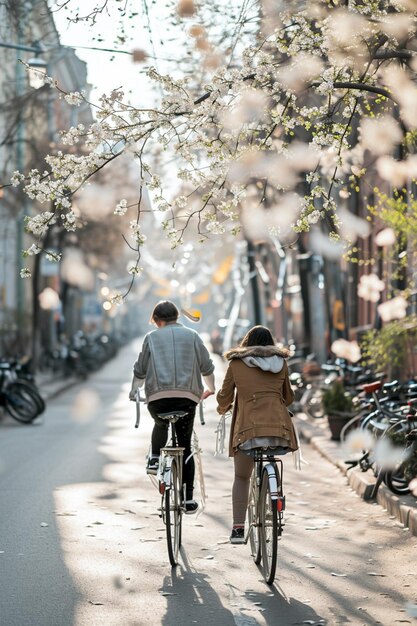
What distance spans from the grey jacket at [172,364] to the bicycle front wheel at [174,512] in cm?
60

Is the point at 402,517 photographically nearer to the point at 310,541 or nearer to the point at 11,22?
the point at 310,541

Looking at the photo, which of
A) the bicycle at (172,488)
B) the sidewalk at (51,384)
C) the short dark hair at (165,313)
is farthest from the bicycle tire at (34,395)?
the bicycle at (172,488)

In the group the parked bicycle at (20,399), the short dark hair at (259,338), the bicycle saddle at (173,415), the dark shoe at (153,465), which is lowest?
the dark shoe at (153,465)

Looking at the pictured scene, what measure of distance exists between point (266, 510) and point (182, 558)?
3.76 feet

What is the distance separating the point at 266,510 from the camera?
8.76m

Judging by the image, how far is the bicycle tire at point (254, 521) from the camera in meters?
9.09

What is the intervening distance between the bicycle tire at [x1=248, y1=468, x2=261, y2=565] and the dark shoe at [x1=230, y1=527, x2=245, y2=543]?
0.21ft

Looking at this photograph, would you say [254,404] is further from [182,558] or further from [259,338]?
[182,558]

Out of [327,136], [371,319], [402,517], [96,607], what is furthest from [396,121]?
[371,319]

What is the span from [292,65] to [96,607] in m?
4.76

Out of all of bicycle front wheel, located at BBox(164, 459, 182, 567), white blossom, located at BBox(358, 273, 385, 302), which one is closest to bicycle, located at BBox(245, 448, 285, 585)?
bicycle front wheel, located at BBox(164, 459, 182, 567)

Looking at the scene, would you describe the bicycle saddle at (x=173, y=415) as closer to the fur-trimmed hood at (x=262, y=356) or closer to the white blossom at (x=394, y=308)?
the fur-trimmed hood at (x=262, y=356)

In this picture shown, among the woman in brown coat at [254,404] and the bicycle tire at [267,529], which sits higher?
the woman in brown coat at [254,404]

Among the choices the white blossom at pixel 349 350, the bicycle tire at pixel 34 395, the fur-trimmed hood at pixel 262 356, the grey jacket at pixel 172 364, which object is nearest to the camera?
the fur-trimmed hood at pixel 262 356
